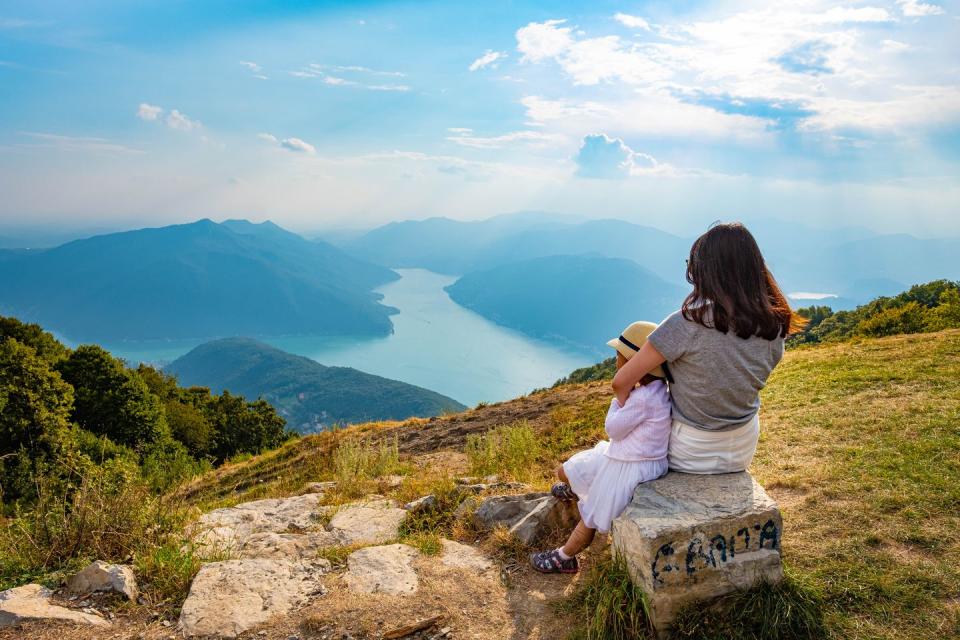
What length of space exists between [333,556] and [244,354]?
186 metres

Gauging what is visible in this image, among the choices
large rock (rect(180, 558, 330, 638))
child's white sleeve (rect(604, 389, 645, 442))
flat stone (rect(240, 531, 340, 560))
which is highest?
child's white sleeve (rect(604, 389, 645, 442))

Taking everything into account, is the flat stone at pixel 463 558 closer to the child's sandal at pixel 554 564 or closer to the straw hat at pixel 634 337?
the child's sandal at pixel 554 564

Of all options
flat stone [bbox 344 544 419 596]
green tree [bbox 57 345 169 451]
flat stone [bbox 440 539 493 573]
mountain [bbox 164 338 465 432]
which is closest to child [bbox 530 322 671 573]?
flat stone [bbox 440 539 493 573]

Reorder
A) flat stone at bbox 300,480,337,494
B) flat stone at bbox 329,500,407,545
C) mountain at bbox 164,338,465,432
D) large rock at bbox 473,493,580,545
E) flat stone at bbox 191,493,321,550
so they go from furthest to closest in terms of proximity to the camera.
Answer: mountain at bbox 164,338,465,432 → flat stone at bbox 300,480,337,494 → flat stone at bbox 329,500,407,545 → flat stone at bbox 191,493,321,550 → large rock at bbox 473,493,580,545

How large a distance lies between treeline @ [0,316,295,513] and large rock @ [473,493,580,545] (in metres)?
3.56

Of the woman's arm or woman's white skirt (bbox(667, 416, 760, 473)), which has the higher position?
the woman's arm

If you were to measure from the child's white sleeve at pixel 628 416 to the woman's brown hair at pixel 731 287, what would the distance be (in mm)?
715

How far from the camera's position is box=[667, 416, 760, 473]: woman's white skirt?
3.96 m

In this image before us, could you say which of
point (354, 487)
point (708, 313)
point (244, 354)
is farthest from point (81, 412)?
point (244, 354)

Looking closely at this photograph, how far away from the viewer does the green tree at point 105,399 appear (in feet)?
75.9

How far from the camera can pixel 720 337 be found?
144 inches

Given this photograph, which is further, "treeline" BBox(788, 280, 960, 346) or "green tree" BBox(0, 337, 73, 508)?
"green tree" BBox(0, 337, 73, 508)

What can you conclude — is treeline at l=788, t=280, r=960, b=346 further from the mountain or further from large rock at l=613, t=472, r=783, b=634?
the mountain

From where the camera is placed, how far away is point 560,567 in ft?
14.2
